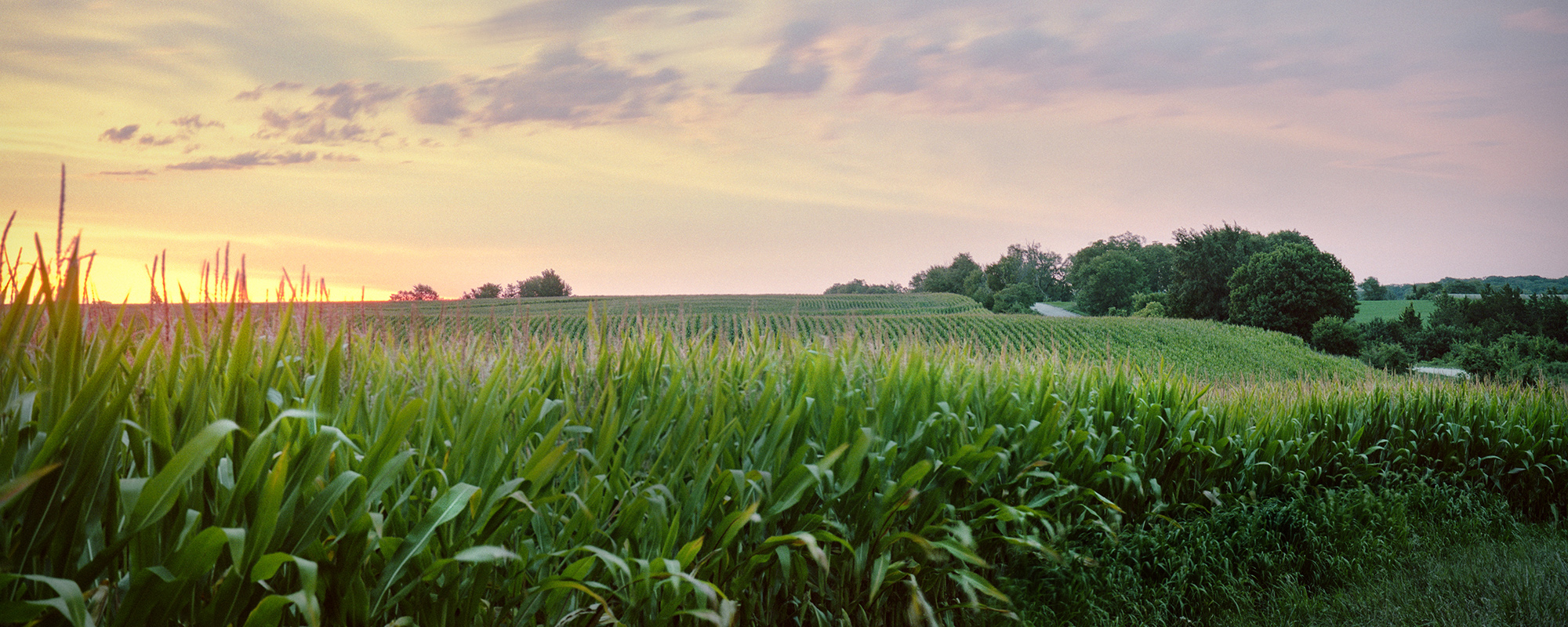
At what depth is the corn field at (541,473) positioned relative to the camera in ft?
6.31

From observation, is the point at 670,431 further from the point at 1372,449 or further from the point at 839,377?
the point at 1372,449

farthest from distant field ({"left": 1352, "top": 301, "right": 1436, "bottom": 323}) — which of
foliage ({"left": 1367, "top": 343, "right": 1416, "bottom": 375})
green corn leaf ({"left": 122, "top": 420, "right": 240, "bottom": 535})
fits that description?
green corn leaf ({"left": 122, "top": 420, "right": 240, "bottom": 535})

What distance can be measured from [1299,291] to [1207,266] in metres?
12.1

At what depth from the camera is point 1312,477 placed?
296 inches

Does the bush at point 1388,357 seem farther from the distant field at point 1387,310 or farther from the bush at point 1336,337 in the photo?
the distant field at point 1387,310

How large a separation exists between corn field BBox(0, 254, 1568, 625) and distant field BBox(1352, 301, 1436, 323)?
76.3m

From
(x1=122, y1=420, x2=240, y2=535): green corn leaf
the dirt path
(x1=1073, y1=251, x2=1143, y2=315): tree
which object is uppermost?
(x1=1073, y1=251, x2=1143, y2=315): tree

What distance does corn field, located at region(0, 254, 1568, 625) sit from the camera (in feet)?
6.31

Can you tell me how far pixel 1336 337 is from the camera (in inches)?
2263

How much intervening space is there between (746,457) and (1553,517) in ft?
33.6

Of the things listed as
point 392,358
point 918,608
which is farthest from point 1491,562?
point 392,358

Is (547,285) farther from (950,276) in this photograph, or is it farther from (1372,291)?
(1372,291)

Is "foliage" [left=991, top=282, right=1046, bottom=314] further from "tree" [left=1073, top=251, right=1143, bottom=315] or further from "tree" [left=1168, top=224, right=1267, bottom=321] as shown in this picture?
"tree" [left=1168, top=224, right=1267, bottom=321]

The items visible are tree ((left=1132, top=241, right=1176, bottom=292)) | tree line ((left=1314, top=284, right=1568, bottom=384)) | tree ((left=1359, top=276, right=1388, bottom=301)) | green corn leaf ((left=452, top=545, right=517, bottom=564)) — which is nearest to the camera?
green corn leaf ((left=452, top=545, right=517, bottom=564))
